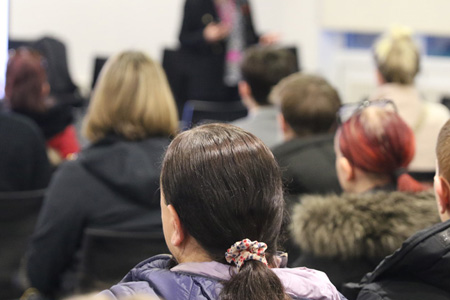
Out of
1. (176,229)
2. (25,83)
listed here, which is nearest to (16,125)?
(25,83)

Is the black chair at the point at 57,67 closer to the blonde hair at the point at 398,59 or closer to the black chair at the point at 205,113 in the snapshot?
the black chair at the point at 205,113

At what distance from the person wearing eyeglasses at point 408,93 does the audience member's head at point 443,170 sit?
153 centimetres

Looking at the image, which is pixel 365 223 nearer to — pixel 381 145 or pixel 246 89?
pixel 381 145

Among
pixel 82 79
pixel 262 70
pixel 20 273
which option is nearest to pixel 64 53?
pixel 82 79

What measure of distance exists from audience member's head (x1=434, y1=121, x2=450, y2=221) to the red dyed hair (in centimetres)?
36

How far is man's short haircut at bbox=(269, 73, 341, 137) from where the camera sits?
2572 millimetres

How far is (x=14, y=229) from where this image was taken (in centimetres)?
261

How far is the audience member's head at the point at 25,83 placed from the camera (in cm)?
348

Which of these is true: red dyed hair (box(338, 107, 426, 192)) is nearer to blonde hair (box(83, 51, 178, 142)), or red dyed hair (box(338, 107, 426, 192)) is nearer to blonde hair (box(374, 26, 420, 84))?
blonde hair (box(83, 51, 178, 142))

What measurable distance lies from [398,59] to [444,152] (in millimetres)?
2000

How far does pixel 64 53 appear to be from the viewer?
18.3 feet

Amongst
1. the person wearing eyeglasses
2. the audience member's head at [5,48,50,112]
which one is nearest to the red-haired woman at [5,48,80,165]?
the audience member's head at [5,48,50,112]

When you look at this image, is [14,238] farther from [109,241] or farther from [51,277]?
[109,241]

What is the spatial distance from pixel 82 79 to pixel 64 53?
4.45 feet
